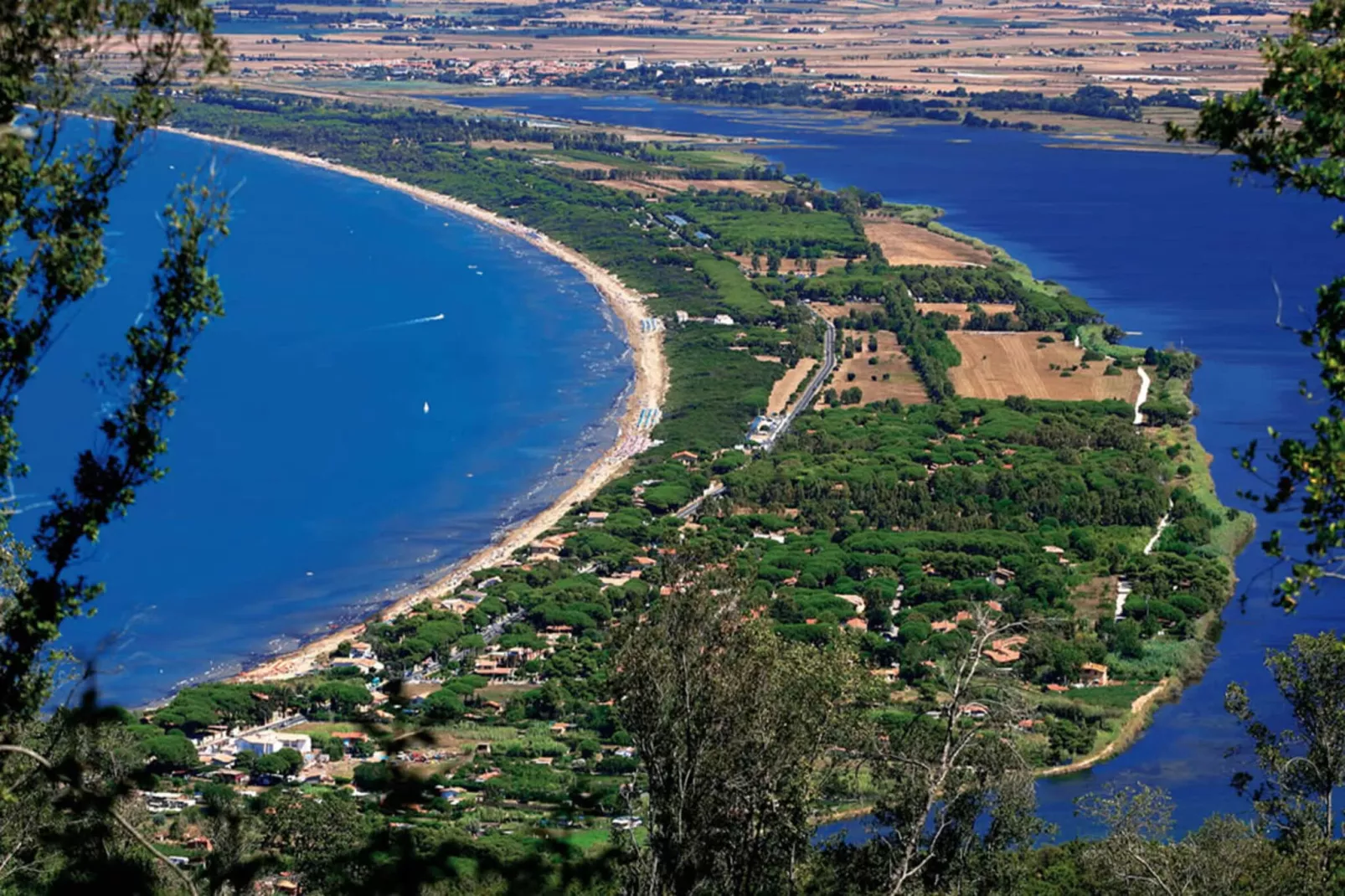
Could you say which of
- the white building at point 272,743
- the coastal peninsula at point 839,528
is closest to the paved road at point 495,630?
the coastal peninsula at point 839,528

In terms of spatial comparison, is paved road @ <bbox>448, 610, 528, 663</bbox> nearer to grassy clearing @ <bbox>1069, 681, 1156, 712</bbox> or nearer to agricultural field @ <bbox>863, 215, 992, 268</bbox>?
grassy clearing @ <bbox>1069, 681, 1156, 712</bbox>

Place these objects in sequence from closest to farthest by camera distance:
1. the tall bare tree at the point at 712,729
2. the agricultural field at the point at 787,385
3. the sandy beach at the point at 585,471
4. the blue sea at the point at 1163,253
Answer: the tall bare tree at the point at 712,729 < the blue sea at the point at 1163,253 < the sandy beach at the point at 585,471 < the agricultural field at the point at 787,385

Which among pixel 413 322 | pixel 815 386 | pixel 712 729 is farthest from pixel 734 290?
pixel 712 729

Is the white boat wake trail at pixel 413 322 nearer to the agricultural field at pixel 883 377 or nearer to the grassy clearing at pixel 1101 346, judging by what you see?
the agricultural field at pixel 883 377

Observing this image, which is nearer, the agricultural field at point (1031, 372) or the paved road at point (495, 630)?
the paved road at point (495, 630)

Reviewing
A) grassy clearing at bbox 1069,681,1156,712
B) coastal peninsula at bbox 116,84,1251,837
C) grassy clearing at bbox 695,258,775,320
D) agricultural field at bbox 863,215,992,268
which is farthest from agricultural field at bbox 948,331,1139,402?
grassy clearing at bbox 1069,681,1156,712

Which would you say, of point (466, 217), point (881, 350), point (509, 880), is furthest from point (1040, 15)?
point (509, 880)
